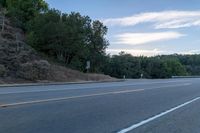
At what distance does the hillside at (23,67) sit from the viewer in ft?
148

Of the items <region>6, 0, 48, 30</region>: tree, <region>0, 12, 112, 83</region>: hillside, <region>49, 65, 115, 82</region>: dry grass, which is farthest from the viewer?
<region>6, 0, 48, 30</region>: tree

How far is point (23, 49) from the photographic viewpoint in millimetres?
52344

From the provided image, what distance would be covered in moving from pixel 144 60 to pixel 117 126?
5035 inches

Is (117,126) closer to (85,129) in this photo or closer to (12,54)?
(85,129)

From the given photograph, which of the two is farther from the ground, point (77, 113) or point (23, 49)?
point (23, 49)

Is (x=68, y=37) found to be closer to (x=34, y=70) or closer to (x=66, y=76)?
(x=66, y=76)

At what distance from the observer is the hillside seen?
45088 mm

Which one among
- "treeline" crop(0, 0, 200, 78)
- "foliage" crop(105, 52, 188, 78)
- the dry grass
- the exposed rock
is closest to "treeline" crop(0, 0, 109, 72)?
"treeline" crop(0, 0, 200, 78)

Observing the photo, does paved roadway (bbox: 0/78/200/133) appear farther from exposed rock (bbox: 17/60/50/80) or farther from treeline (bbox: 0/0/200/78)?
treeline (bbox: 0/0/200/78)

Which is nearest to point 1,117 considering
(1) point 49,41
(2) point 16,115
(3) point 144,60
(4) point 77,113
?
(2) point 16,115

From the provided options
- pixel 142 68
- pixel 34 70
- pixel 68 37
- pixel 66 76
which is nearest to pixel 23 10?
pixel 68 37

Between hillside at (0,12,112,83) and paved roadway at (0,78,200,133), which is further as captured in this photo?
hillside at (0,12,112,83)

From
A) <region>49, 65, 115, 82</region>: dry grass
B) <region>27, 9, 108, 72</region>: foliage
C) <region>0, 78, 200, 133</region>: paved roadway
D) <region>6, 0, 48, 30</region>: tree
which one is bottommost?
<region>0, 78, 200, 133</region>: paved roadway

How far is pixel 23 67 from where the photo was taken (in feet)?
152
